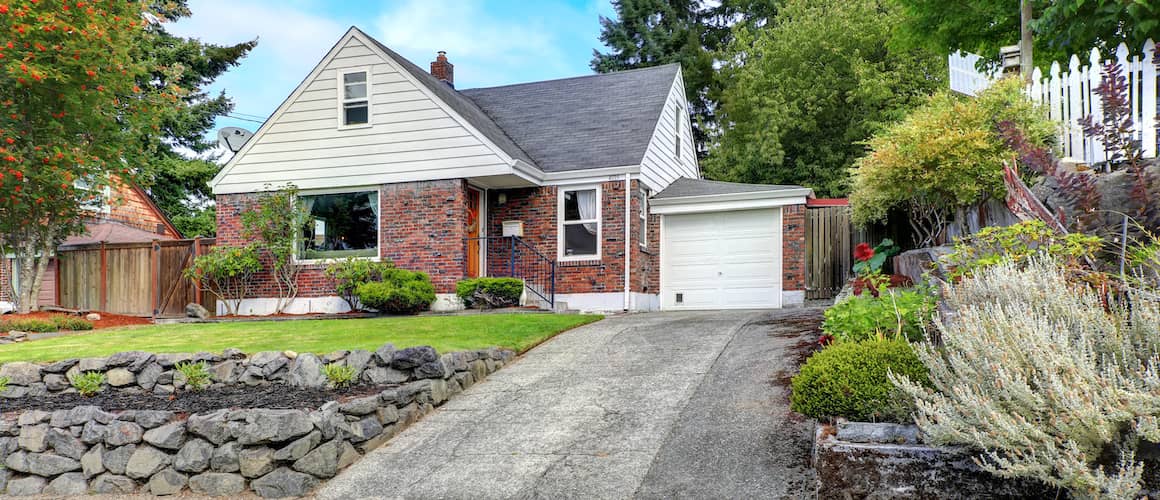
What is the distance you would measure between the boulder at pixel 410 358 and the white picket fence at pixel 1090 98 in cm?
606

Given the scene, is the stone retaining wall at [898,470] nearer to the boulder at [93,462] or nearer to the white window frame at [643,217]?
the boulder at [93,462]

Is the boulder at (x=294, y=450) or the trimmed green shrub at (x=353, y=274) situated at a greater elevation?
the trimmed green shrub at (x=353, y=274)

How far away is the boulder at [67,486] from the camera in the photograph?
6.15 metres

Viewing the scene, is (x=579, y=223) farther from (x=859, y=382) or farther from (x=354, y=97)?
(x=859, y=382)

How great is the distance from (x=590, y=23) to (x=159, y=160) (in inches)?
696

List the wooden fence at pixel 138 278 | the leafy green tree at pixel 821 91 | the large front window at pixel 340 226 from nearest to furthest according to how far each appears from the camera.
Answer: the large front window at pixel 340 226 < the wooden fence at pixel 138 278 < the leafy green tree at pixel 821 91

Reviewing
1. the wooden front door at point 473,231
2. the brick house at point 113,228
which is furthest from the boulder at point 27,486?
the brick house at point 113,228

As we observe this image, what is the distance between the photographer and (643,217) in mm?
14945

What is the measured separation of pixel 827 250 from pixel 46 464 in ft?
40.0

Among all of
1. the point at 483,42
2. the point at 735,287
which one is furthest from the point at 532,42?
the point at 735,287

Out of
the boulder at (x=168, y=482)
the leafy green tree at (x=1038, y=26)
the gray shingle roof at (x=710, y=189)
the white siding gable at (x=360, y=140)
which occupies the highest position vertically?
the leafy green tree at (x=1038, y=26)

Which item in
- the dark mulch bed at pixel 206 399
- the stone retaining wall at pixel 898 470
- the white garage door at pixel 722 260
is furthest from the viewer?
the white garage door at pixel 722 260

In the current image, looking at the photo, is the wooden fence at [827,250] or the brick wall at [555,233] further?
the wooden fence at [827,250]

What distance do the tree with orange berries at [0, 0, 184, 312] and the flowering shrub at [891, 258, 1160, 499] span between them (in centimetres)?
1340
